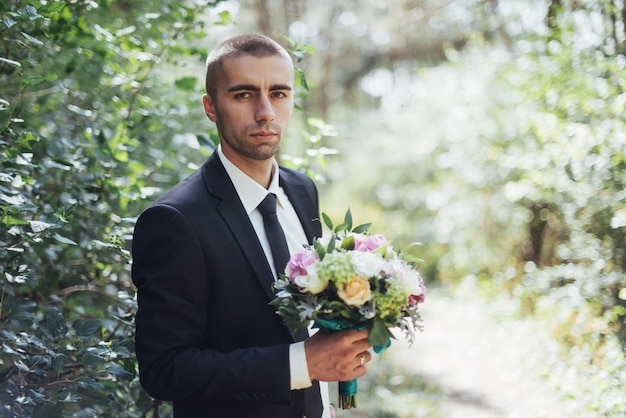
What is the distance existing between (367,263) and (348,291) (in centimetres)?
11

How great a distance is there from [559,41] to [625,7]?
4.06 ft

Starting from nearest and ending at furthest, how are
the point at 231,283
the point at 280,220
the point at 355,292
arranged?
1. the point at 355,292
2. the point at 231,283
3. the point at 280,220

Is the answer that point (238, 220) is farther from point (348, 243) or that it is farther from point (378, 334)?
point (378, 334)

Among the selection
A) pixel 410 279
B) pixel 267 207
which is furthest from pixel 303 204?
pixel 410 279

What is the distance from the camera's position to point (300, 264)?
192cm

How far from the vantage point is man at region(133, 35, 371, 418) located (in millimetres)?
1903

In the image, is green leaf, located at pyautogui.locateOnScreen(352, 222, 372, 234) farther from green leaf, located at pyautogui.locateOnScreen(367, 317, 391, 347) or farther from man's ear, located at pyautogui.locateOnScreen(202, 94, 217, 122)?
man's ear, located at pyautogui.locateOnScreen(202, 94, 217, 122)

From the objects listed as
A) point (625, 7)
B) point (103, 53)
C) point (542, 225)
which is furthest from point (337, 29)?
point (103, 53)

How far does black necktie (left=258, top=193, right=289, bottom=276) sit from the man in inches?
0.8

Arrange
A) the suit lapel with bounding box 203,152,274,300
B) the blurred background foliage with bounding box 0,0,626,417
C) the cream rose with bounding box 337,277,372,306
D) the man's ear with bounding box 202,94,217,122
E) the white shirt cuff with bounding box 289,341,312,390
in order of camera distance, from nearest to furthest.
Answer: the cream rose with bounding box 337,277,372,306 → the white shirt cuff with bounding box 289,341,312,390 → the suit lapel with bounding box 203,152,274,300 → the man's ear with bounding box 202,94,217,122 → the blurred background foliage with bounding box 0,0,626,417

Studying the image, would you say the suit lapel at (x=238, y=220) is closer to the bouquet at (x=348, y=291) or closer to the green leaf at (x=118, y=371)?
the bouquet at (x=348, y=291)

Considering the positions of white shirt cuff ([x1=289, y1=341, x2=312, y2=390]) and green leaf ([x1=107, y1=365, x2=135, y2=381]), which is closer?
white shirt cuff ([x1=289, y1=341, x2=312, y2=390])

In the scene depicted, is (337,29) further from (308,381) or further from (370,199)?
(308,381)

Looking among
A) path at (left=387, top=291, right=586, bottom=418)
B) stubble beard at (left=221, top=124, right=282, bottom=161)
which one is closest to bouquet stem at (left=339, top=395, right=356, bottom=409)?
stubble beard at (left=221, top=124, right=282, bottom=161)
